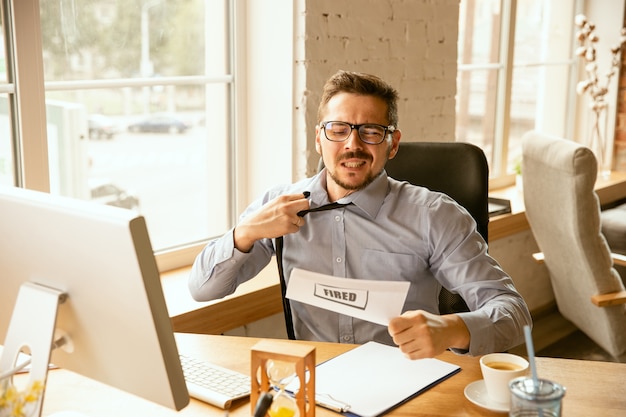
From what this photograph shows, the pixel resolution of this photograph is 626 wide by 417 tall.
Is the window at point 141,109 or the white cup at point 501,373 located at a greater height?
the window at point 141,109

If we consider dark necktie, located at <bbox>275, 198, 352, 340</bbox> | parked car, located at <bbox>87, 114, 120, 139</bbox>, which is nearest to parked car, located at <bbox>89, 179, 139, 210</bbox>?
parked car, located at <bbox>87, 114, 120, 139</bbox>

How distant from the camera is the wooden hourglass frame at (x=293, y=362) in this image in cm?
124

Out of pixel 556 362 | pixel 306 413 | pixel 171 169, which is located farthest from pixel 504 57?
pixel 306 413

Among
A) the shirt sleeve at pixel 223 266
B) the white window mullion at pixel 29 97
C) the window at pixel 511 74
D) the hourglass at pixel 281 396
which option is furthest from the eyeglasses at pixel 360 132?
the window at pixel 511 74

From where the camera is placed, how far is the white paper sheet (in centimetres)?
146

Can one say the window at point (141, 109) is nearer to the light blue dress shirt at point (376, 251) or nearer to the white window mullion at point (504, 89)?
the light blue dress shirt at point (376, 251)

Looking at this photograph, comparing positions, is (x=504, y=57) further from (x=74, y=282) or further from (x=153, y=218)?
(x=74, y=282)

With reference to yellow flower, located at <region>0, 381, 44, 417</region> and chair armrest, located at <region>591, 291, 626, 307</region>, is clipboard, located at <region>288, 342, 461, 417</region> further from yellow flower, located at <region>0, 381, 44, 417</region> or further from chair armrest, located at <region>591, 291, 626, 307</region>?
chair armrest, located at <region>591, 291, 626, 307</region>

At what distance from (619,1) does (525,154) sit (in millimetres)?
1845

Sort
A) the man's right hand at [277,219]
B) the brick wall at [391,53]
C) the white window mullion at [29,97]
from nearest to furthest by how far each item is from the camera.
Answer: the man's right hand at [277,219] < the white window mullion at [29,97] < the brick wall at [391,53]

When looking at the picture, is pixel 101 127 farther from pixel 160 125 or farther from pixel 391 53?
pixel 391 53

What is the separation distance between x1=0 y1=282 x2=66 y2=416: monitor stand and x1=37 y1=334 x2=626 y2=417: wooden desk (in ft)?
0.84

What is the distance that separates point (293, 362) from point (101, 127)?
1433mm

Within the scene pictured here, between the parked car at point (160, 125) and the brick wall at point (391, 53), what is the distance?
400 mm
